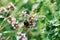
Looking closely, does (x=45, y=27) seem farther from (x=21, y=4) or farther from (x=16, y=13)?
(x=21, y=4)

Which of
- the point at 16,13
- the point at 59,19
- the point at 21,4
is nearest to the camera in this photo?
the point at 59,19

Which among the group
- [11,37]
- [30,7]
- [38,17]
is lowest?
[11,37]

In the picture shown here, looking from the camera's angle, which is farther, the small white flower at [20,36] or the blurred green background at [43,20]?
the blurred green background at [43,20]

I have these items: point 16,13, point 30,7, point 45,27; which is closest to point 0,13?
point 16,13

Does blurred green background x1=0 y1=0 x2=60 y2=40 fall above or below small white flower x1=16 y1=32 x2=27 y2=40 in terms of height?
above

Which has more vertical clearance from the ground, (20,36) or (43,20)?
(43,20)

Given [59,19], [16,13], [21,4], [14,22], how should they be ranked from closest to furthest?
1. [14,22]
2. [59,19]
3. [16,13]
4. [21,4]

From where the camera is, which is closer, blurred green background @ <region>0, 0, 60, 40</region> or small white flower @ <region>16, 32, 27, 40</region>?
small white flower @ <region>16, 32, 27, 40</region>

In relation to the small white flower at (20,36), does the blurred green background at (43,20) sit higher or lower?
higher

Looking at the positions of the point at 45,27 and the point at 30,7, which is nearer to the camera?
the point at 45,27

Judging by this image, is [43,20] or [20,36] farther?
[43,20]

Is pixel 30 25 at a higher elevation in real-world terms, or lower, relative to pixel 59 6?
lower
